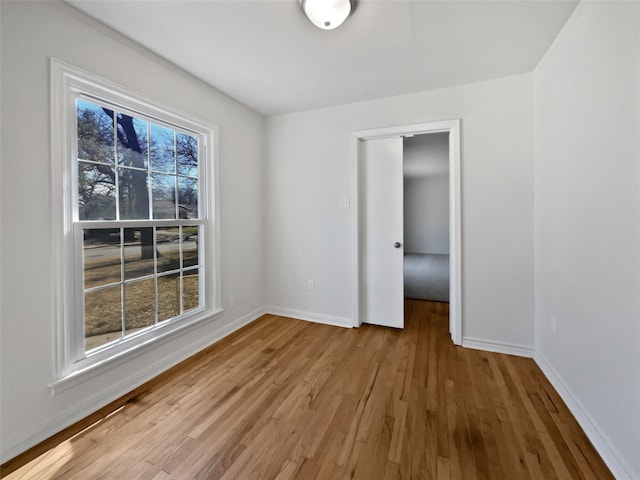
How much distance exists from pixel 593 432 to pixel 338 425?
1384 mm

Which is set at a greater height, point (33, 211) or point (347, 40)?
point (347, 40)

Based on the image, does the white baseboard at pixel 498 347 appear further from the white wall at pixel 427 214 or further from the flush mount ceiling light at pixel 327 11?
the white wall at pixel 427 214

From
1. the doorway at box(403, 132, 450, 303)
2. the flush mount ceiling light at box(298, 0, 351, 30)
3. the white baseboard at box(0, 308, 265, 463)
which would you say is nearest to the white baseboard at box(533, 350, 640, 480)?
the flush mount ceiling light at box(298, 0, 351, 30)

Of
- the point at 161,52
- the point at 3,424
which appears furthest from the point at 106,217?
the point at 161,52

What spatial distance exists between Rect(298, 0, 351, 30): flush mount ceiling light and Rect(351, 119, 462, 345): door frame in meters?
1.35

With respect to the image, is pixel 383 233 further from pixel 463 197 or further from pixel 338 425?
pixel 338 425

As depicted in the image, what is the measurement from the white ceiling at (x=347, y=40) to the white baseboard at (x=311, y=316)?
8.28 feet

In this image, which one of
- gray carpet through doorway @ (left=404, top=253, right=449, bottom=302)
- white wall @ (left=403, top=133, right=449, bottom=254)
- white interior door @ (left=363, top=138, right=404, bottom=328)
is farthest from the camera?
white wall @ (left=403, top=133, right=449, bottom=254)

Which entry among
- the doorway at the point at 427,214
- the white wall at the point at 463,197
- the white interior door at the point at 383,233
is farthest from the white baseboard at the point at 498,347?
the doorway at the point at 427,214

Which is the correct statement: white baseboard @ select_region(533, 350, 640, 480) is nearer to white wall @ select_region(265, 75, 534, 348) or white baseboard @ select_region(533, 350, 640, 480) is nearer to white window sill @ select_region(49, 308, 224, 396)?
white wall @ select_region(265, 75, 534, 348)

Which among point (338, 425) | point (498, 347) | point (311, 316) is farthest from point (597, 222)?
point (311, 316)

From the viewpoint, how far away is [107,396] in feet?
5.76

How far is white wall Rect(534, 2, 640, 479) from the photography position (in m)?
1.16

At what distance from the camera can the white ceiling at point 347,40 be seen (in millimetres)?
1581
